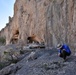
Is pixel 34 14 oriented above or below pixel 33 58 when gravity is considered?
above

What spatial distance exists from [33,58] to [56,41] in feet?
18.3

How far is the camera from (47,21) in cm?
3094

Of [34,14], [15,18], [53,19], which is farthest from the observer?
[15,18]

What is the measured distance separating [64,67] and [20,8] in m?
31.1

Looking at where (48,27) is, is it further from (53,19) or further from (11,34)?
(11,34)

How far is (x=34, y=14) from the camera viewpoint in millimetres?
37781

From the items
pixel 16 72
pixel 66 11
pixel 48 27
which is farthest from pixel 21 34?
pixel 16 72

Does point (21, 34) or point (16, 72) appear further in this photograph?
point (21, 34)

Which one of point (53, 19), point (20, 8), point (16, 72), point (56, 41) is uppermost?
point (20, 8)

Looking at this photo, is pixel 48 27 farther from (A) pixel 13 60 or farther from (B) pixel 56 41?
(A) pixel 13 60

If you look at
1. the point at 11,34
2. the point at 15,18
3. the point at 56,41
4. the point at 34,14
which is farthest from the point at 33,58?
the point at 11,34

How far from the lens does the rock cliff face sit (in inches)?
889

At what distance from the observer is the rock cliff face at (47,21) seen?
2258cm

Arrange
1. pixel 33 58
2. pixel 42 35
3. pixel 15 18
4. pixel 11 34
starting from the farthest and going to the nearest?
pixel 11 34, pixel 15 18, pixel 42 35, pixel 33 58
